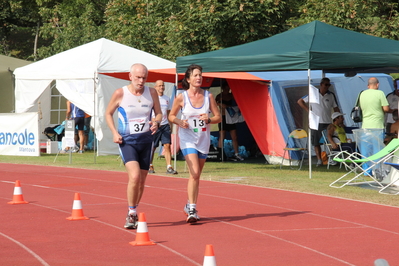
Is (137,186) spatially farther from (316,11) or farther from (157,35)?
(157,35)

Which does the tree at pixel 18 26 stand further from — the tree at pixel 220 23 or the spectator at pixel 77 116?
the spectator at pixel 77 116

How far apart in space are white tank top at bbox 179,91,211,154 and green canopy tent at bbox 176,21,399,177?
195 inches

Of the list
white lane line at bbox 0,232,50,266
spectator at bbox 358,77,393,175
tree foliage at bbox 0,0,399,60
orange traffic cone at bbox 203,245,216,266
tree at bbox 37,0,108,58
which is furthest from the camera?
tree at bbox 37,0,108,58

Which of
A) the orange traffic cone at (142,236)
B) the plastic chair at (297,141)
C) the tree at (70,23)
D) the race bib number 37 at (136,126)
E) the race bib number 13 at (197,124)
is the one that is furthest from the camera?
the tree at (70,23)

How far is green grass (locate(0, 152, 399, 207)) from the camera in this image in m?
11.4

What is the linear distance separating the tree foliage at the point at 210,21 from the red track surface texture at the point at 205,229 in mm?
12956

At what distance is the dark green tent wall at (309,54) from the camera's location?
13.0m

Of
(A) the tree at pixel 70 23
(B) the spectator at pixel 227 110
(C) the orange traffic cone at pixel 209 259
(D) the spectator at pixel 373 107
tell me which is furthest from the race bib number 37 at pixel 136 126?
(A) the tree at pixel 70 23

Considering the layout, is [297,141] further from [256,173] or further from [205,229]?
[205,229]

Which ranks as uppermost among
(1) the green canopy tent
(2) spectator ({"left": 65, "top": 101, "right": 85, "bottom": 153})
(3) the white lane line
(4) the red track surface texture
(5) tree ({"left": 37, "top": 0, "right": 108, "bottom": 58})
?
(5) tree ({"left": 37, "top": 0, "right": 108, "bottom": 58})

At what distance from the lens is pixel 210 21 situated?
2419cm

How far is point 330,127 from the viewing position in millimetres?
16047

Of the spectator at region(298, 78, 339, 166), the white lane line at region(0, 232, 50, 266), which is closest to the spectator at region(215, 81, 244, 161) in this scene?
the spectator at region(298, 78, 339, 166)

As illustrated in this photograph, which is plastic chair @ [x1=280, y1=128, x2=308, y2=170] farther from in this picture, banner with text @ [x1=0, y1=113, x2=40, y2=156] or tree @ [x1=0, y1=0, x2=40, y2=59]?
tree @ [x1=0, y1=0, x2=40, y2=59]
